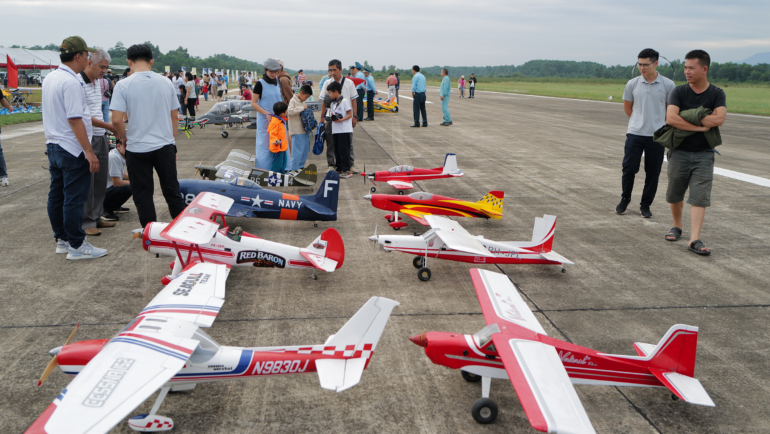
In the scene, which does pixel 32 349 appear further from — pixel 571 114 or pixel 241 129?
pixel 571 114

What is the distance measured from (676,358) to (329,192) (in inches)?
205

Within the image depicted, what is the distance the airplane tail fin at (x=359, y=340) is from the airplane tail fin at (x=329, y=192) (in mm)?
4047

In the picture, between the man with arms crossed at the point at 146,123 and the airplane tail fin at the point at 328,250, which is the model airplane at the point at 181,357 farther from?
the man with arms crossed at the point at 146,123

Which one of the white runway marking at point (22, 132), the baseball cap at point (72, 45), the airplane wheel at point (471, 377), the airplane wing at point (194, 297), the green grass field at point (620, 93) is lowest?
the airplane wheel at point (471, 377)

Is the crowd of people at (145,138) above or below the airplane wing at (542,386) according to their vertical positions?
above

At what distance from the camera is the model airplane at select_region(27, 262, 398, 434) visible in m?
2.84

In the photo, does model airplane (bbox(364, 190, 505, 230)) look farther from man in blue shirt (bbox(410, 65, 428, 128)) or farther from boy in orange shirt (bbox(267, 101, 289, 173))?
man in blue shirt (bbox(410, 65, 428, 128))

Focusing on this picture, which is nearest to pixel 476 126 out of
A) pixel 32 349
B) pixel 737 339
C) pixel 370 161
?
pixel 370 161


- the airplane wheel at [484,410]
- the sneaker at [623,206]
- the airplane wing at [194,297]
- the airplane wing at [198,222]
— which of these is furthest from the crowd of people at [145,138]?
the airplane wheel at [484,410]

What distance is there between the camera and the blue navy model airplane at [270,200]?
7.37 m

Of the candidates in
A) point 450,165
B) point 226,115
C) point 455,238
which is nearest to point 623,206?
point 450,165

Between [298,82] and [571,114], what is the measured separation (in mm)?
22786

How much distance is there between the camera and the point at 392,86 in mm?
29062

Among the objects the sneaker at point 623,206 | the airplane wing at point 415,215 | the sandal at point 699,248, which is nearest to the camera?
the sandal at point 699,248
